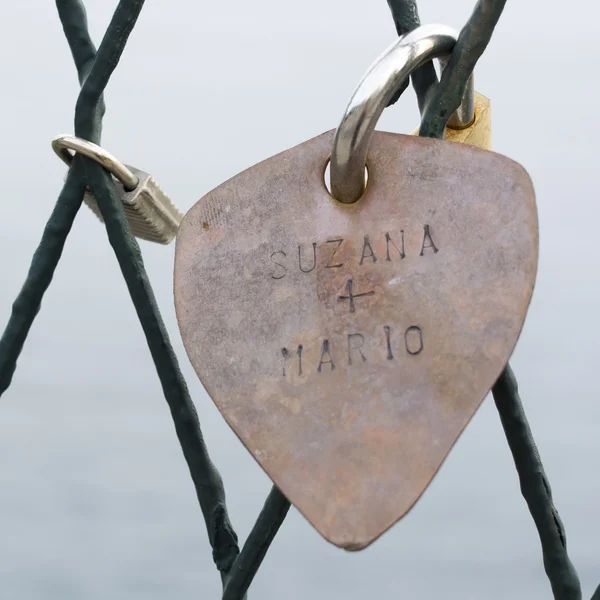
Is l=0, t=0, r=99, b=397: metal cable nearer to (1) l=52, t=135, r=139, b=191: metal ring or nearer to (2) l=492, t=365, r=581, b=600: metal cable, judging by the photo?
(1) l=52, t=135, r=139, b=191: metal ring

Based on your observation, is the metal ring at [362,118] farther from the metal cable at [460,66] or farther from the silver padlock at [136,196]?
the silver padlock at [136,196]

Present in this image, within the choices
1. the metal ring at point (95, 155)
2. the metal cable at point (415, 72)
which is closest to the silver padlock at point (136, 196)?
the metal ring at point (95, 155)

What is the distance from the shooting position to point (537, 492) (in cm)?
70

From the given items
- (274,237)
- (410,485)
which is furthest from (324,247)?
(410,485)

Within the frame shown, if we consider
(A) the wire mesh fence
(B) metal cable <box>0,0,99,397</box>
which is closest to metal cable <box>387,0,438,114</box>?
(A) the wire mesh fence

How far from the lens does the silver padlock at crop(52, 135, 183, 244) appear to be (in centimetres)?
78

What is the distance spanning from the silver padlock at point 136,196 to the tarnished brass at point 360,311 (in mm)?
205

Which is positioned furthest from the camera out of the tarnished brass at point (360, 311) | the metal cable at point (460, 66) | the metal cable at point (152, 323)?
the metal cable at point (152, 323)

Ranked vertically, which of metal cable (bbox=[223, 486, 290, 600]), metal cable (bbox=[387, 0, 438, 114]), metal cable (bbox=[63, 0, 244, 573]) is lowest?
metal cable (bbox=[223, 486, 290, 600])

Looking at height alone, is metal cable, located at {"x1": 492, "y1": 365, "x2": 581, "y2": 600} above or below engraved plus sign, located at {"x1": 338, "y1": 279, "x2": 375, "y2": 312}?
below

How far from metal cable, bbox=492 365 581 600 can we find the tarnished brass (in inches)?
6.3

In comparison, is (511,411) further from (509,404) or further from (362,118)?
(362,118)

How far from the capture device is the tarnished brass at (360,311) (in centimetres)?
53

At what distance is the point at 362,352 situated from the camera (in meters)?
0.55
